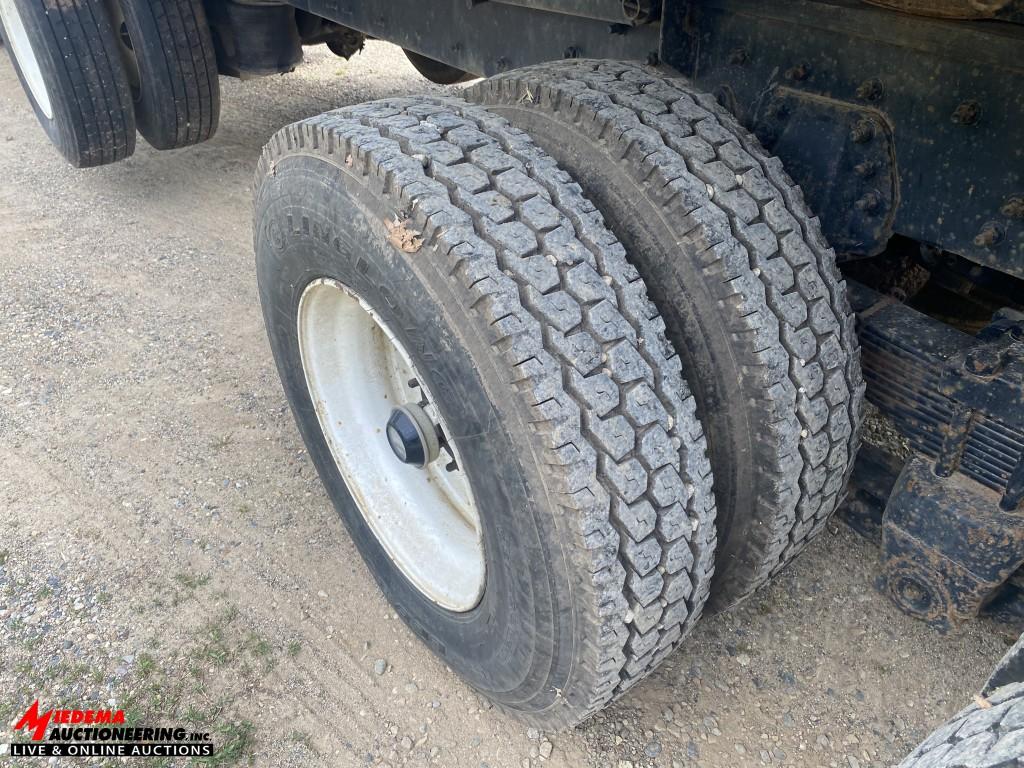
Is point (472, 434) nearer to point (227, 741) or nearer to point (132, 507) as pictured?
point (227, 741)

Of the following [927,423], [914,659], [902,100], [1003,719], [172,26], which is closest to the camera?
[1003,719]

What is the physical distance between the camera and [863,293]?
6.69 ft

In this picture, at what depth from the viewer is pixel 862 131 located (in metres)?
1.75

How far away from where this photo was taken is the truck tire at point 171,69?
4008 millimetres

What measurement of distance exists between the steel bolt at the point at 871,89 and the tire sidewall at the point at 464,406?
93 centimetres

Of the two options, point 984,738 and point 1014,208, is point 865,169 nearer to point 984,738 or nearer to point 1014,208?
point 1014,208

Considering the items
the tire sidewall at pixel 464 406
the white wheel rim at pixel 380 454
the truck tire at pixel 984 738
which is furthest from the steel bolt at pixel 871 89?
the white wheel rim at pixel 380 454

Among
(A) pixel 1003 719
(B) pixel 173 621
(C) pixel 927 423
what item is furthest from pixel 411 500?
(A) pixel 1003 719

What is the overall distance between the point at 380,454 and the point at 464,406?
2.95 feet

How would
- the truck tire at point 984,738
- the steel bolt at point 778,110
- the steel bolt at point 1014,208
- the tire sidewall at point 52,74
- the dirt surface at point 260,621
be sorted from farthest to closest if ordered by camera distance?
1. the tire sidewall at point 52,74
2. the dirt surface at point 260,621
3. the steel bolt at point 778,110
4. the steel bolt at point 1014,208
5. the truck tire at point 984,738

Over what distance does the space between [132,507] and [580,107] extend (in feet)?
6.50

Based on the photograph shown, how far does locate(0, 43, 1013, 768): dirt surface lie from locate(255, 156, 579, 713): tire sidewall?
303mm

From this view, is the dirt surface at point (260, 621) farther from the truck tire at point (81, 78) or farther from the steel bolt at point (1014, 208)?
the steel bolt at point (1014, 208)

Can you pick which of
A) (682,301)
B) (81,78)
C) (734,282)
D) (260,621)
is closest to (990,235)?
(734,282)
